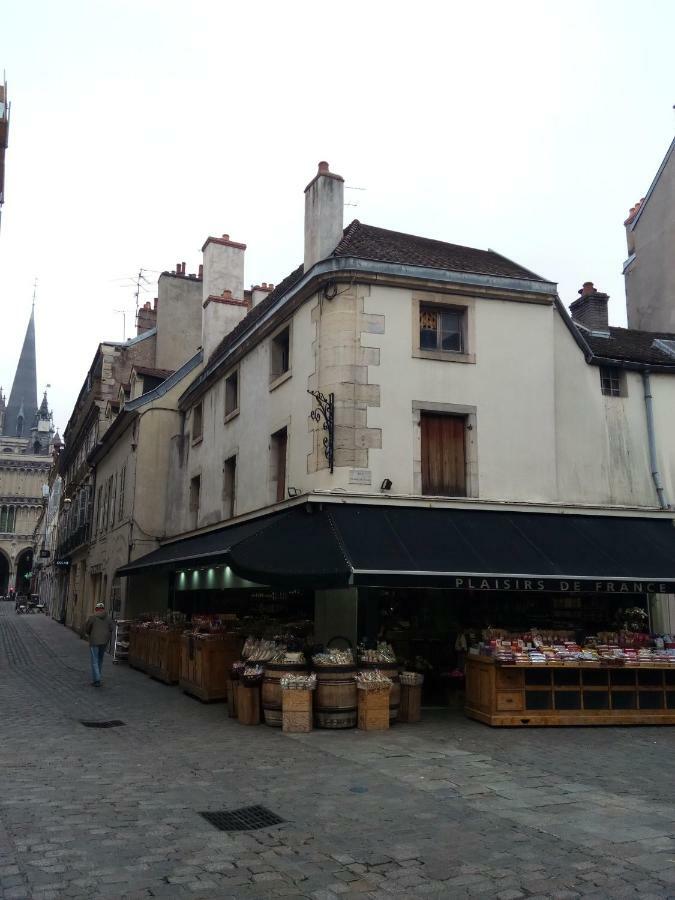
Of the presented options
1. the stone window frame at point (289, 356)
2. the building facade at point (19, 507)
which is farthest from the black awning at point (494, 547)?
the building facade at point (19, 507)

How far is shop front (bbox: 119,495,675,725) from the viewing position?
10.1 metres

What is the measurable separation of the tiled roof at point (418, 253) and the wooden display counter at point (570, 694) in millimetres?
6559

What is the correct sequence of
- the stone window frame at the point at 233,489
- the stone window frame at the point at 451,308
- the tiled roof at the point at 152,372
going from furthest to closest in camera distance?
the tiled roof at the point at 152,372
the stone window frame at the point at 233,489
the stone window frame at the point at 451,308

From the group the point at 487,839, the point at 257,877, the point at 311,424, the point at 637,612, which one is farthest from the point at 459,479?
the point at 257,877

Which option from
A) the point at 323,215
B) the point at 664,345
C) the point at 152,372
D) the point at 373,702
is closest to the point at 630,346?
the point at 664,345

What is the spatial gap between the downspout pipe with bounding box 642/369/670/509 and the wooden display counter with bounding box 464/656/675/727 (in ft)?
14.5

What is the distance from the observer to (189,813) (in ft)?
19.3

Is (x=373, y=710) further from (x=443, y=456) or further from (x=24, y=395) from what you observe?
(x=24, y=395)

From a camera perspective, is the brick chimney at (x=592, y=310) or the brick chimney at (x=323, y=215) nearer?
the brick chimney at (x=323, y=215)

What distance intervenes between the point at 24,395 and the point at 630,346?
104m

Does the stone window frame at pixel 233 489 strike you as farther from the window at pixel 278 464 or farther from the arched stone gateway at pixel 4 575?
the arched stone gateway at pixel 4 575

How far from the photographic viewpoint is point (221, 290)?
69.5ft

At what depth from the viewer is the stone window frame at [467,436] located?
12.1m

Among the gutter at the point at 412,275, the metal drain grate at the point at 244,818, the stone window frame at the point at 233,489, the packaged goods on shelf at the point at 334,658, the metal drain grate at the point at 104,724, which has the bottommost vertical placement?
the metal drain grate at the point at 104,724
